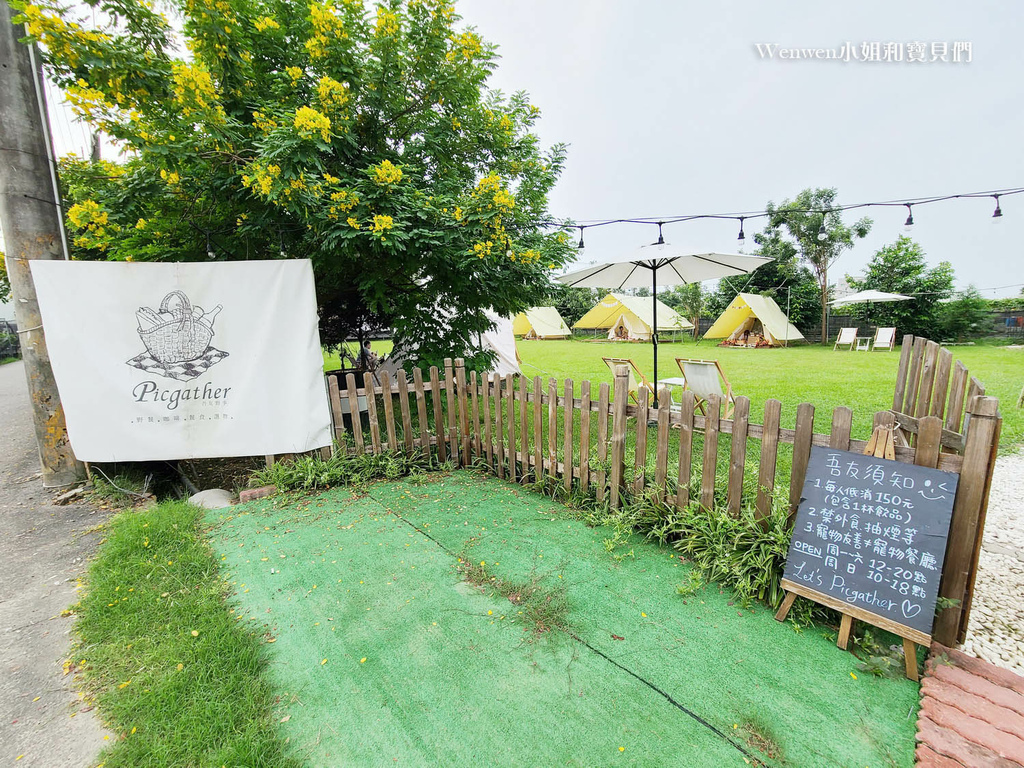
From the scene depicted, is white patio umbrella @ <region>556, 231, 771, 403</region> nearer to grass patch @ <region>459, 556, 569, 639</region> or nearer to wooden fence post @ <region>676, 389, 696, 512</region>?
wooden fence post @ <region>676, 389, 696, 512</region>

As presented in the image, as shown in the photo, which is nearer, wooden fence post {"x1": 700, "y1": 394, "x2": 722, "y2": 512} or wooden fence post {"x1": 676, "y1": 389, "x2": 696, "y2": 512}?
wooden fence post {"x1": 700, "y1": 394, "x2": 722, "y2": 512}

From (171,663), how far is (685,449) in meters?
2.99

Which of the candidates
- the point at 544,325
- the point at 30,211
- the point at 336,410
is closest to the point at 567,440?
the point at 336,410

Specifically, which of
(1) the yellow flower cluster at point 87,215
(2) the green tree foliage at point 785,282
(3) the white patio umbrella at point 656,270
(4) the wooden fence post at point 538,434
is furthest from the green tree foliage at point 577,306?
(1) the yellow flower cluster at point 87,215

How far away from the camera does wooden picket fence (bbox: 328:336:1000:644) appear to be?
75.4 inches

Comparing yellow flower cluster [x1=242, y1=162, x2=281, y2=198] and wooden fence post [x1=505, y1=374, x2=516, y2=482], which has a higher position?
yellow flower cluster [x1=242, y1=162, x2=281, y2=198]

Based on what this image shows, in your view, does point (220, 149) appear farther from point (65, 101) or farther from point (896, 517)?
point (896, 517)

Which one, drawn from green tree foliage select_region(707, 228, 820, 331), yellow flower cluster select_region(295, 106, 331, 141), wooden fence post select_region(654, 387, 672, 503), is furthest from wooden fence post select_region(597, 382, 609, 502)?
green tree foliage select_region(707, 228, 820, 331)

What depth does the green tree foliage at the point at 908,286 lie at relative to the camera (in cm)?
1761

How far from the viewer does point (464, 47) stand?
4016 mm

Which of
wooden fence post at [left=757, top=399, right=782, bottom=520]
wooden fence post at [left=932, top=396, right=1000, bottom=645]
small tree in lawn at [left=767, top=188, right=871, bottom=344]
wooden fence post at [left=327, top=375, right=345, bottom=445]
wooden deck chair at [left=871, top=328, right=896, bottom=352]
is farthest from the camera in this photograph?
small tree in lawn at [left=767, top=188, right=871, bottom=344]

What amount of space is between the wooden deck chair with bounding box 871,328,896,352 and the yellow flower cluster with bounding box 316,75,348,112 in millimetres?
20061

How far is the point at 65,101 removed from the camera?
3.30 meters

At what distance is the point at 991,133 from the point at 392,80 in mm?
12813
